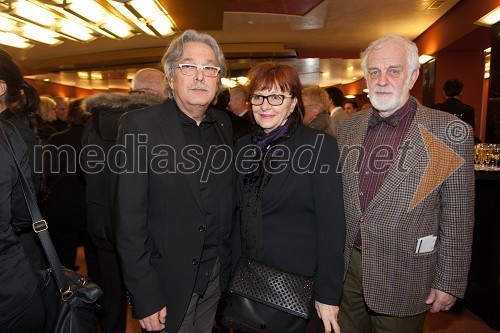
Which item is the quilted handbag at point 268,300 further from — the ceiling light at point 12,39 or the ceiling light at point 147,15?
the ceiling light at point 12,39

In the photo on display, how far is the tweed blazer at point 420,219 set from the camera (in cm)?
165

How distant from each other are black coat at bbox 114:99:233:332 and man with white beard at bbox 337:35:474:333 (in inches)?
31.9

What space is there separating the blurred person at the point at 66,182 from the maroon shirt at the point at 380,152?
88.9 inches

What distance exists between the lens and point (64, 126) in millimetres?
5098

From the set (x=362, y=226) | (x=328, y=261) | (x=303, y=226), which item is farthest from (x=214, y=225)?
(x=362, y=226)

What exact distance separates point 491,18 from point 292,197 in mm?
4992

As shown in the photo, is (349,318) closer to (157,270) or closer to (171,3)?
(157,270)

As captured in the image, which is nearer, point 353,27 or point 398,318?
point 398,318

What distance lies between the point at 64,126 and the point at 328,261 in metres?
4.66

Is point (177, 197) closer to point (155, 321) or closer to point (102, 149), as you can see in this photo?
point (155, 321)

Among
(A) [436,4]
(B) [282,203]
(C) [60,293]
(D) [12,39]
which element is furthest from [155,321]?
(A) [436,4]

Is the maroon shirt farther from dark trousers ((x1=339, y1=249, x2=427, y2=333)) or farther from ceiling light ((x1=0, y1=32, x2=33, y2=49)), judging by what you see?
ceiling light ((x1=0, y1=32, x2=33, y2=49))

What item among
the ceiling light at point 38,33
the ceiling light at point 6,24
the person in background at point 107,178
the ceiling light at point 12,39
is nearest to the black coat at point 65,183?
the person in background at point 107,178

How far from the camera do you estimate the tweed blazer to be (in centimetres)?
165
